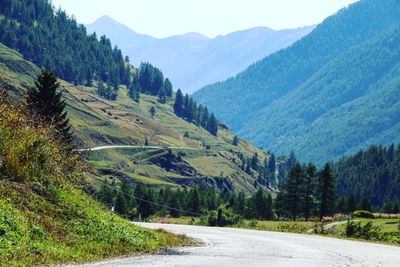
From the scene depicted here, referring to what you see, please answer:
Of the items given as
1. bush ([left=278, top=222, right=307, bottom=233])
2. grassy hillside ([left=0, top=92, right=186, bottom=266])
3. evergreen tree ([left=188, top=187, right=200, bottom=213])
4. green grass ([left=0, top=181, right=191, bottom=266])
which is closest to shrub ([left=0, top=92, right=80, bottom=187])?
grassy hillside ([left=0, top=92, right=186, bottom=266])

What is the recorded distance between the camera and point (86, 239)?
17562mm

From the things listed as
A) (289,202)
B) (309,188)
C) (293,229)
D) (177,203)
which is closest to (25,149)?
(293,229)

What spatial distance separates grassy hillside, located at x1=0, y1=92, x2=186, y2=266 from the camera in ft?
49.0

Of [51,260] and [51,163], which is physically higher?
[51,163]

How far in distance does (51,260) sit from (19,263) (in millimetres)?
1284

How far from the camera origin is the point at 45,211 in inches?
698

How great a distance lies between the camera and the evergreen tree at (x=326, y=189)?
112375 mm

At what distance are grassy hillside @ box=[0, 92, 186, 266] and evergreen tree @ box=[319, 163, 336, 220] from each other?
306 ft

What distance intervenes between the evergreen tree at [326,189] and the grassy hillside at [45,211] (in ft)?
306

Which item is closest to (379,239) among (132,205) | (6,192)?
(6,192)

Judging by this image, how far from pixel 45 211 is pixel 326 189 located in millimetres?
99382

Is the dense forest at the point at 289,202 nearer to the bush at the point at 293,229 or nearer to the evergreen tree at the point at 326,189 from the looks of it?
the evergreen tree at the point at 326,189

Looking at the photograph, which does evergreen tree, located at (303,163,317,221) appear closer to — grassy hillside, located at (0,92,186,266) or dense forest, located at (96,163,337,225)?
dense forest, located at (96,163,337,225)

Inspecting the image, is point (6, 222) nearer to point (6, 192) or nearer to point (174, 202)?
point (6, 192)
